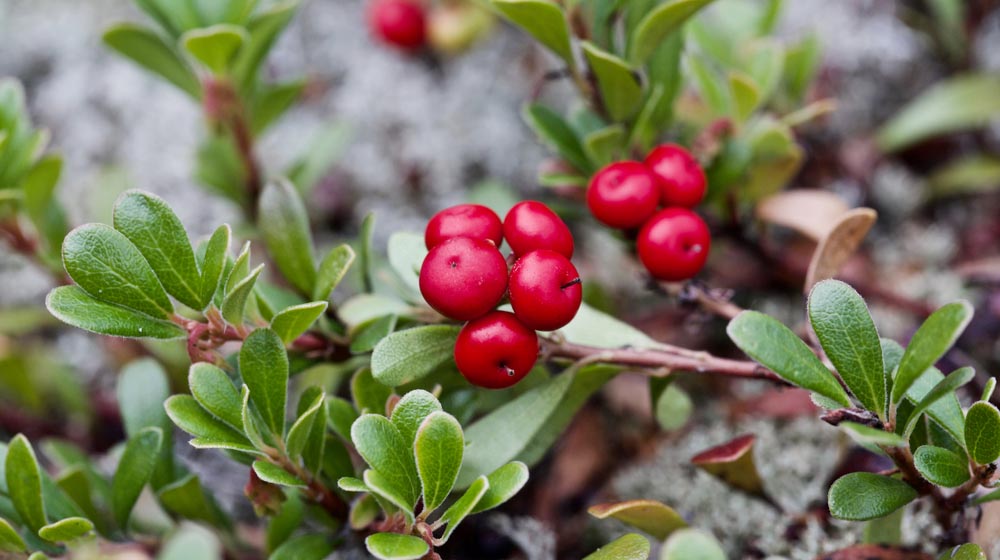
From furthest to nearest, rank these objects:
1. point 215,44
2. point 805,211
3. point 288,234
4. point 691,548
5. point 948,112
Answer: point 948,112 → point 805,211 → point 215,44 → point 288,234 → point 691,548

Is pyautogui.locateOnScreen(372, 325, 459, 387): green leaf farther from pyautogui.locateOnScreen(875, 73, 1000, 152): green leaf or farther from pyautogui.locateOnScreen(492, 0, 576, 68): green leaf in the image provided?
pyautogui.locateOnScreen(875, 73, 1000, 152): green leaf

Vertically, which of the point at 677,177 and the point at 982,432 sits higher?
the point at 677,177

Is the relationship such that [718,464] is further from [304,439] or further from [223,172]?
[223,172]

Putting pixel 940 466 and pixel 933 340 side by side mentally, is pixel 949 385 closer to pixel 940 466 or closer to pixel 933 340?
pixel 933 340

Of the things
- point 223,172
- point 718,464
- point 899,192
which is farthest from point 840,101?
point 223,172

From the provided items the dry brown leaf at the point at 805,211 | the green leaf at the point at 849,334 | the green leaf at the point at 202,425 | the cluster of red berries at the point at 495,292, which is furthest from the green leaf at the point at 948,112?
the green leaf at the point at 202,425

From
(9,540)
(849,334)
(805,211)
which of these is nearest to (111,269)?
(9,540)

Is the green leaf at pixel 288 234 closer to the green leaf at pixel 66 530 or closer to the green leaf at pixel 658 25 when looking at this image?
the green leaf at pixel 66 530
